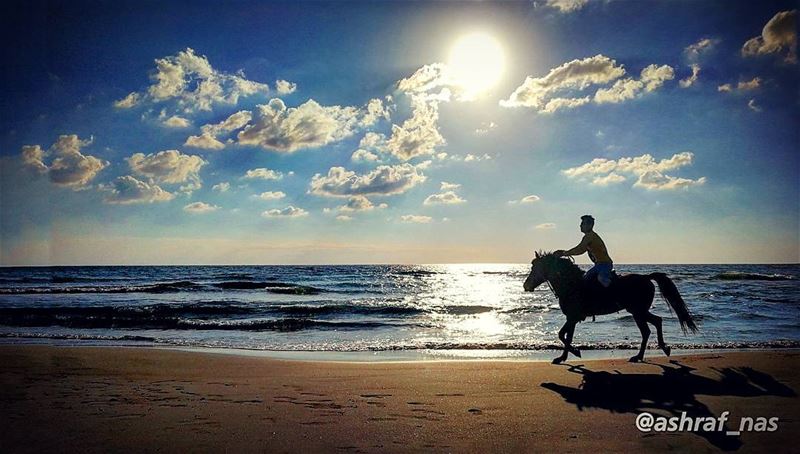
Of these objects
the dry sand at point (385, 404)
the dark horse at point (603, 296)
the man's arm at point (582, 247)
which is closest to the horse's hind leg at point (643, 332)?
the dark horse at point (603, 296)

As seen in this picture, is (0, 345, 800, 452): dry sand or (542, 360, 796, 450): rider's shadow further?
(542, 360, 796, 450): rider's shadow

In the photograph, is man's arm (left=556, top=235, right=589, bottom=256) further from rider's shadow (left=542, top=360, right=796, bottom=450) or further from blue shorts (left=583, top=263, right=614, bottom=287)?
rider's shadow (left=542, top=360, right=796, bottom=450)

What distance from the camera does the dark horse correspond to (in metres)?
7.89

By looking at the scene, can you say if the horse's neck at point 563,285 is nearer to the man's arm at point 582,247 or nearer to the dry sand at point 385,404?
the man's arm at point 582,247

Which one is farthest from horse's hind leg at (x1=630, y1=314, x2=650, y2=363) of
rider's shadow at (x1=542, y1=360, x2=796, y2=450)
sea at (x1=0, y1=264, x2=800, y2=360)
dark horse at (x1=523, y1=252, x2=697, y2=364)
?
sea at (x1=0, y1=264, x2=800, y2=360)

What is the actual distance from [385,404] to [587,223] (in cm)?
461

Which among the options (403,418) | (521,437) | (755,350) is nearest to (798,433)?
(521,437)

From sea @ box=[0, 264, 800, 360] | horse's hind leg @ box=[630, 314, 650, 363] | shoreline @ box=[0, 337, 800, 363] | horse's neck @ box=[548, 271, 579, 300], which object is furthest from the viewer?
sea @ box=[0, 264, 800, 360]

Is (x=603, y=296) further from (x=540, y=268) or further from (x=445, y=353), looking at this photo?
(x=445, y=353)

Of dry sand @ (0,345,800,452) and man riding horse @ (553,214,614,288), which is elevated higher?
man riding horse @ (553,214,614,288)

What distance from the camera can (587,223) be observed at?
7.84 meters

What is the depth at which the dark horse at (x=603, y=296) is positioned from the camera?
789 cm

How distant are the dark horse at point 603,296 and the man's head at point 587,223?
70cm

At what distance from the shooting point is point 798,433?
4375 mm
